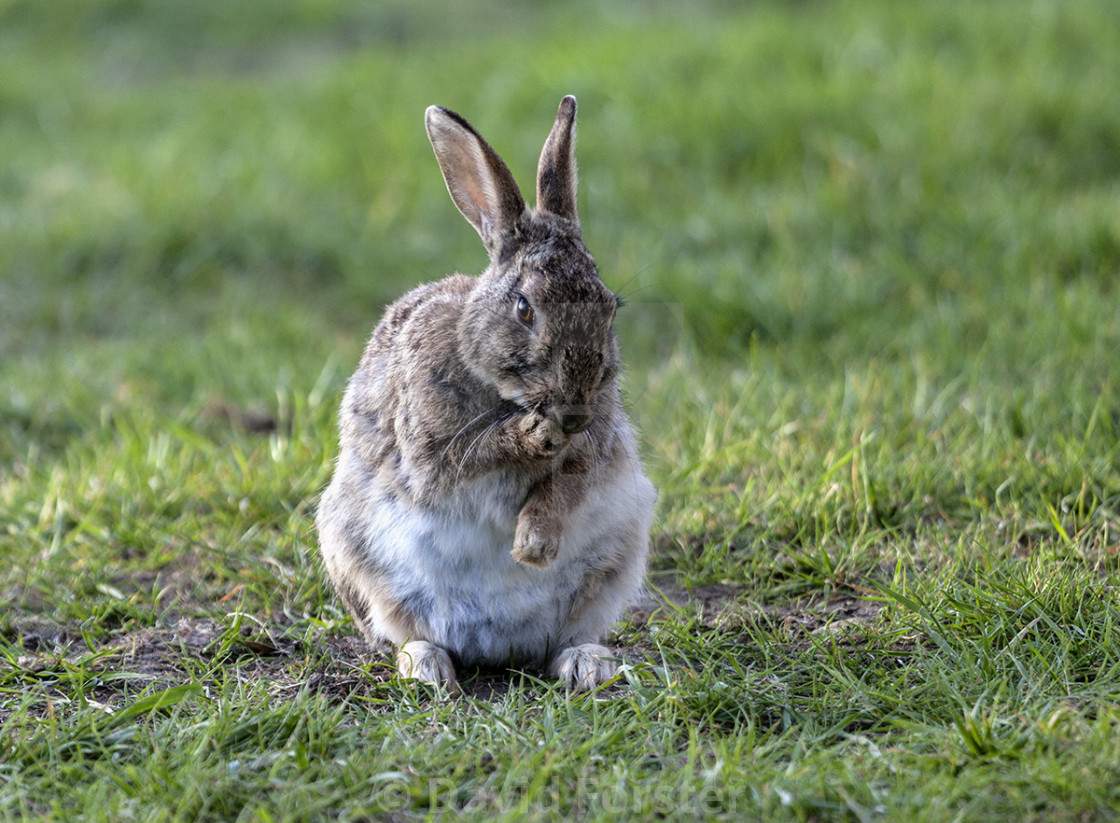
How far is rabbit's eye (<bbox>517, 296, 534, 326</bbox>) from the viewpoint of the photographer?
294cm

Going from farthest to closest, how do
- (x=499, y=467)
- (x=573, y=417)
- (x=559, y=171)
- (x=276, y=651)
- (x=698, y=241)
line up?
1. (x=698, y=241)
2. (x=276, y=651)
3. (x=559, y=171)
4. (x=499, y=467)
5. (x=573, y=417)

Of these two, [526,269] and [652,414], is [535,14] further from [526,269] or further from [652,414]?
[526,269]

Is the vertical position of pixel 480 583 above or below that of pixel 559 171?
below

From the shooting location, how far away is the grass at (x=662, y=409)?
2.75 m

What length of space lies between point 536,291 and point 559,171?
0.50 metres

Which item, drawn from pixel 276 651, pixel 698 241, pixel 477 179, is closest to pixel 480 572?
pixel 276 651

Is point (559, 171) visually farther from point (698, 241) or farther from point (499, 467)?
point (698, 241)

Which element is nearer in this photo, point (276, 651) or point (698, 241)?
point (276, 651)

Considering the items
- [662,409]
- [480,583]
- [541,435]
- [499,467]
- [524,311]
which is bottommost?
[662,409]

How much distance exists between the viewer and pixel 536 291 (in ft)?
9.64

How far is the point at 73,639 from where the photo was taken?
3.63 meters

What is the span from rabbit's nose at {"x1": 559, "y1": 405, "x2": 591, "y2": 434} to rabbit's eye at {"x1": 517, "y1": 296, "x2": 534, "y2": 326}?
23cm

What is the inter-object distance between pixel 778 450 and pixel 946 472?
56cm

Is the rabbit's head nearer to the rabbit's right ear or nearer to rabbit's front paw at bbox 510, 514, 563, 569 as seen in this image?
the rabbit's right ear
